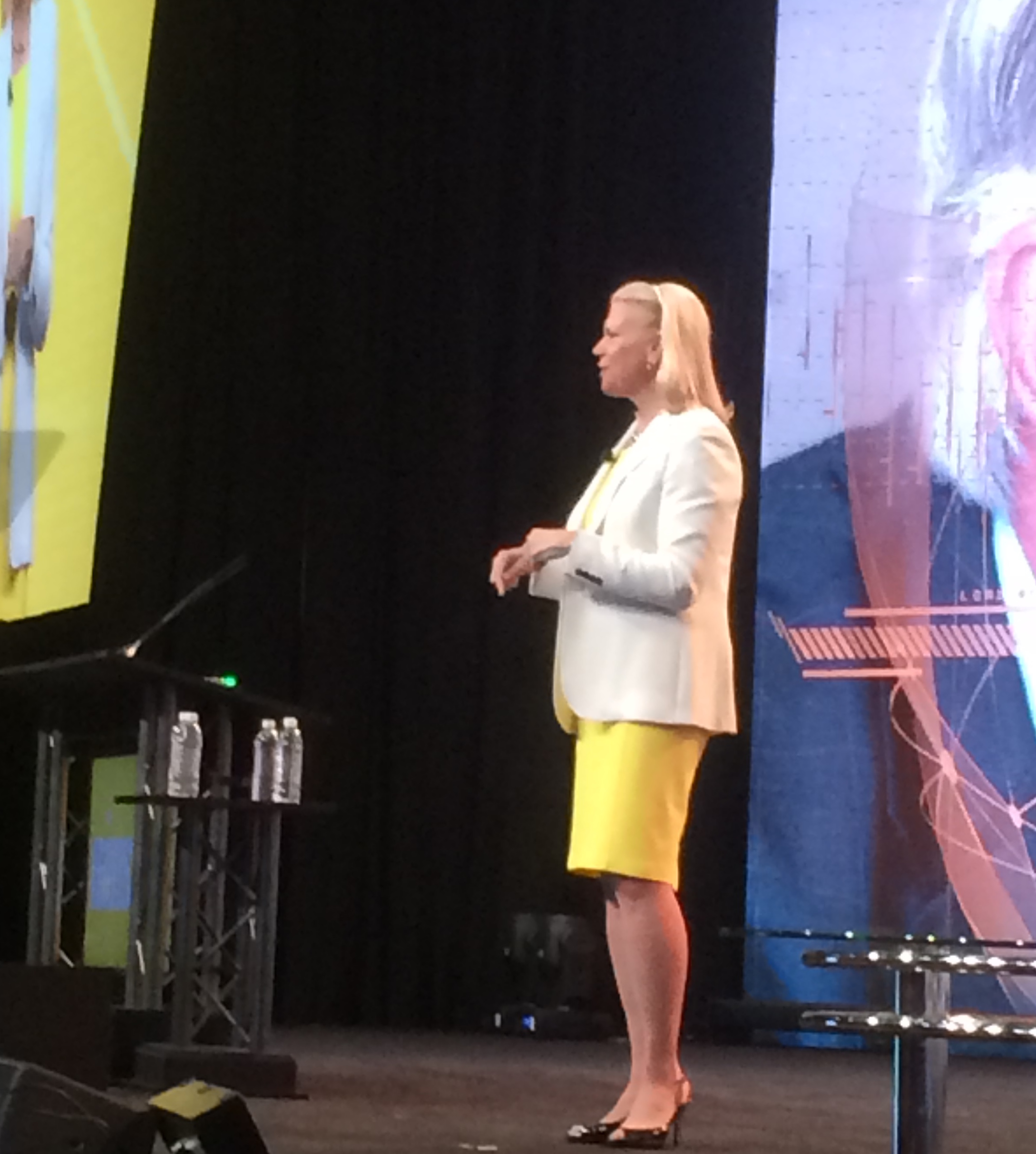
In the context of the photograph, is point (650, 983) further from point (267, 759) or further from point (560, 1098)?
point (267, 759)

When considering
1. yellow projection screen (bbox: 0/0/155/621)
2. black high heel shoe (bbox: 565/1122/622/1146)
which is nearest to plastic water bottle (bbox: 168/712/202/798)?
black high heel shoe (bbox: 565/1122/622/1146)

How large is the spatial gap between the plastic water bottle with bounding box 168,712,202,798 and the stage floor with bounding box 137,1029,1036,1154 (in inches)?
22.1

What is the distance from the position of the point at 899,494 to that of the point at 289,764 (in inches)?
81.1

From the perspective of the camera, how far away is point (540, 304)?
5.59 meters

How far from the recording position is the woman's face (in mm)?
2707

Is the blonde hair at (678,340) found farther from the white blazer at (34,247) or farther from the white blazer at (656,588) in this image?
the white blazer at (34,247)

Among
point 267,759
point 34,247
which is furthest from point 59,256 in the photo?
point 267,759

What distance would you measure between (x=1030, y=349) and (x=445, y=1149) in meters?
2.96

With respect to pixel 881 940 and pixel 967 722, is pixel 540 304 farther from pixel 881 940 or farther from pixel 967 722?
pixel 881 940

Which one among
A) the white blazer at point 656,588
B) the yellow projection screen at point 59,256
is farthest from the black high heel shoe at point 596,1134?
the yellow projection screen at point 59,256

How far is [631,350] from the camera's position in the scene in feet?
Result: 8.88

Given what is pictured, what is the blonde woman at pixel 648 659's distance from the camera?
2.55m

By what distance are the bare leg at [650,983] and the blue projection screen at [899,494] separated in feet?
7.71

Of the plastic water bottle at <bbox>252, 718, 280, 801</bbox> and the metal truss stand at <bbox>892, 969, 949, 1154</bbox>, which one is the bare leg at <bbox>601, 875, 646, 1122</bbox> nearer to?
the metal truss stand at <bbox>892, 969, 949, 1154</bbox>
